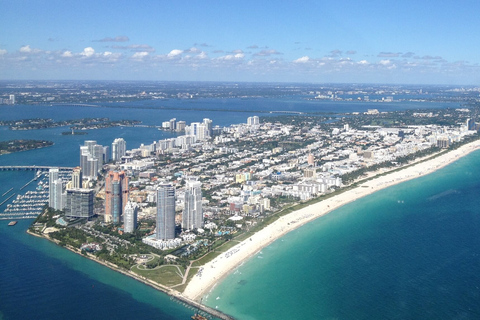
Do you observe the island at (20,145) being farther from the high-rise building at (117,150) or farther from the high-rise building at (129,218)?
the high-rise building at (129,218)

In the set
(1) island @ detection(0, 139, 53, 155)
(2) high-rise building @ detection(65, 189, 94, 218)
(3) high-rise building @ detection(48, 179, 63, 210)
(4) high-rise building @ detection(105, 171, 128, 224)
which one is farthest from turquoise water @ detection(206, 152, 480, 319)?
(1) island @ detection(0, 139, 53, 155)

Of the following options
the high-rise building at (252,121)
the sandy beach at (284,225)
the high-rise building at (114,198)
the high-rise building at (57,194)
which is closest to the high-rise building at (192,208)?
the sandy beach at (284,225)

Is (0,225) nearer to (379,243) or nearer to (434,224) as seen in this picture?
(379,243)

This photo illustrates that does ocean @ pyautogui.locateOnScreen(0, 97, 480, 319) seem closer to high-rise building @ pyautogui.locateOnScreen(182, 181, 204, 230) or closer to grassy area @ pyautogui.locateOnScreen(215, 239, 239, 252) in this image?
grassy area @ pyautogui.locateOnScreen(215, 239, 239, 252)

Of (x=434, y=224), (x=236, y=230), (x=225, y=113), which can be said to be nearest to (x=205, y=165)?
(x=236, y=230)

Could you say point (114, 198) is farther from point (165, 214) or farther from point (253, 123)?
point (253, 123)

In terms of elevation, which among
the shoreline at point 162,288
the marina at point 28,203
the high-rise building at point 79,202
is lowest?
the shoreline at point 162,288
